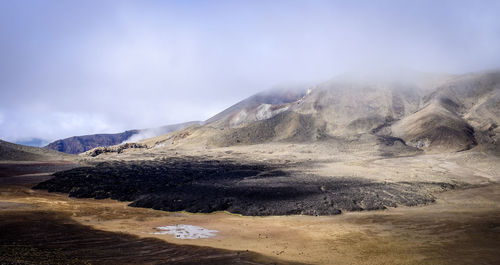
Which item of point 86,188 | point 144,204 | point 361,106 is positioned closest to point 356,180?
point 144,204

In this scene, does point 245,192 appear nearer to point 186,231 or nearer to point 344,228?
point 186,231

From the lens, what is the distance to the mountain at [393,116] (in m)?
85.3

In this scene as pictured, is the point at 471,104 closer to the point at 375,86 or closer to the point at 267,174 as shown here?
the point at 375,86

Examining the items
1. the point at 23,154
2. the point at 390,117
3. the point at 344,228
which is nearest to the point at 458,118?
the point at 390,117

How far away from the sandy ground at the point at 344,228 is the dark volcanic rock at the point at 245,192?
66.5 inches

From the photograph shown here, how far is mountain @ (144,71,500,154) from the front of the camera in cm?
8531

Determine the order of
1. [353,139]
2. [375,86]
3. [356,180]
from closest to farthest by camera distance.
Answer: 1. [356,180]
2. [353,139]
3. [375,86]

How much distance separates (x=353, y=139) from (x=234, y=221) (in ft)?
240

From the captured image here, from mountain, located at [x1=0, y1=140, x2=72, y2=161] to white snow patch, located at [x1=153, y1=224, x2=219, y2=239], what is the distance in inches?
2901

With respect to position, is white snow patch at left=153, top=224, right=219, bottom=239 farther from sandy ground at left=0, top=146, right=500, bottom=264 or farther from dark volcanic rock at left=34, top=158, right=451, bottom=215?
dark volcanic rock at left=34, top=158, right=451, bottom=215

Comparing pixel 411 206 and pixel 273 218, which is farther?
pixel 411 206

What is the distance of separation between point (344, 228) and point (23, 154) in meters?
87.2

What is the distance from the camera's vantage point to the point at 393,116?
113 metres

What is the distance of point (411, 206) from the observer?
102 feet
